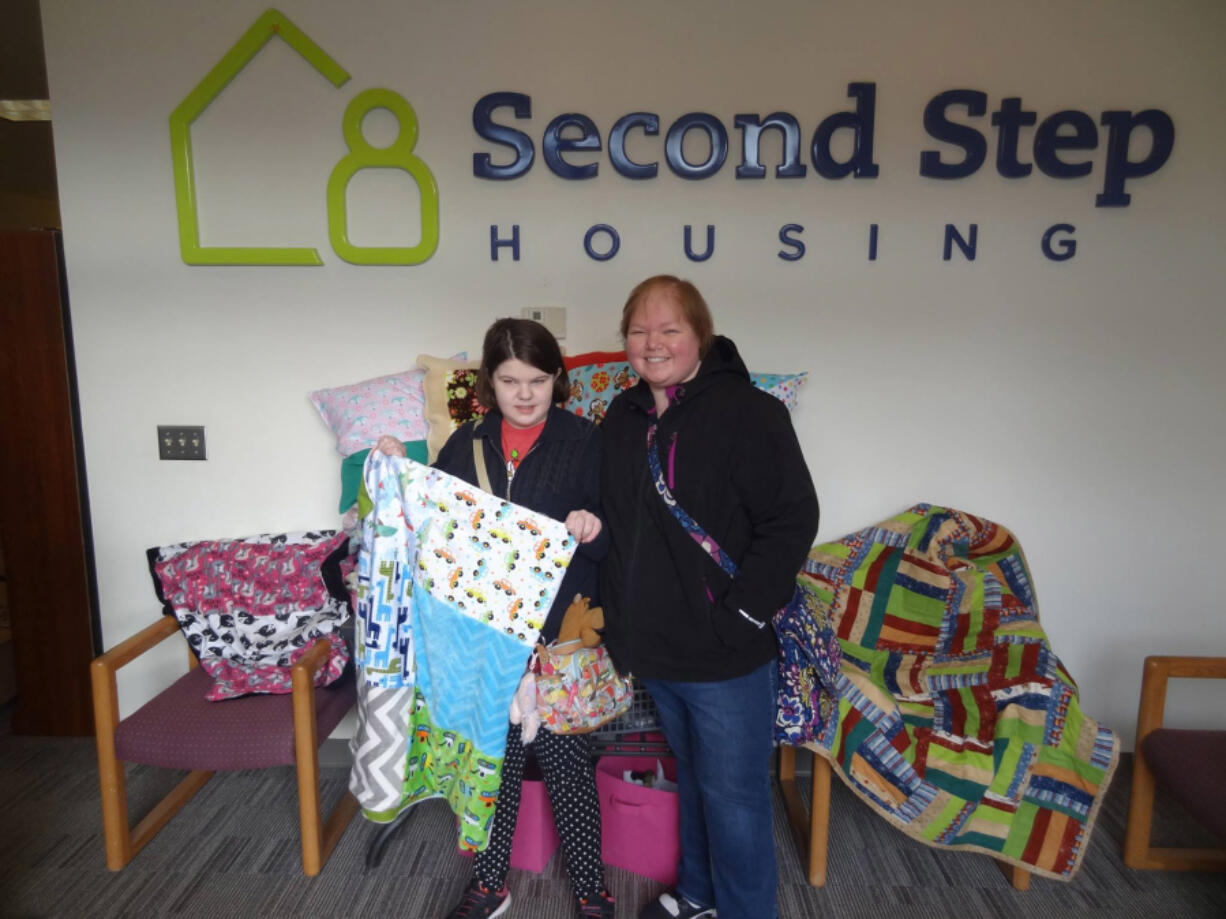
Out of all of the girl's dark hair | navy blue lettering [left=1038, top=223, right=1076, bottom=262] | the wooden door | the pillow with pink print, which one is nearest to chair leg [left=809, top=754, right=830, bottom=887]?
the girl's dark hair

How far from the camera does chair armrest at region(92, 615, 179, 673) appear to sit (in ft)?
6.07

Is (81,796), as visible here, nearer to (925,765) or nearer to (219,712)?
(219,712)

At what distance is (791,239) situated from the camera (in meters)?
2.17

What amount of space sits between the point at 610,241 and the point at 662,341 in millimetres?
873

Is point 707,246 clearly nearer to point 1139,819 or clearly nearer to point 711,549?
point 711,549

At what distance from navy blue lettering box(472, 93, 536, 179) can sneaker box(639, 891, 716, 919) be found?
6.79 feet

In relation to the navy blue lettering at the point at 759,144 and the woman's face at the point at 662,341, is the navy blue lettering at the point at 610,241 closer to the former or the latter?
the navy blue lettering at the point at 759,144

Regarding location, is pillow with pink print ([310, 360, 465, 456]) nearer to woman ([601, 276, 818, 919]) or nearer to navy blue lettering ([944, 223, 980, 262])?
woman ([601, 276, 818, 919])

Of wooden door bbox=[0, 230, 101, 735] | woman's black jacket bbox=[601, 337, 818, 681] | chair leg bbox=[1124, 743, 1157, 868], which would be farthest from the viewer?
wooden door bbox=[0, 230, 101, 735]

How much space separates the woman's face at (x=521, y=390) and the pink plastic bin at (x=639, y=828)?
39.8 inches

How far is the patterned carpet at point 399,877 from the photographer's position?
5.90 ft

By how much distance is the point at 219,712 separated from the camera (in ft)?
6.27

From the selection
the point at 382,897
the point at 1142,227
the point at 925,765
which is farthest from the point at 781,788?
the point at 1142,227

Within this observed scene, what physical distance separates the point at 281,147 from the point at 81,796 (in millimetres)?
2166
